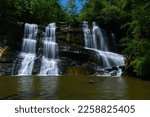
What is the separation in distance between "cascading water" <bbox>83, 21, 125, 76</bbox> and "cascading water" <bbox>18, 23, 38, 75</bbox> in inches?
192

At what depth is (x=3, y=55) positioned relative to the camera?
28.9 meters

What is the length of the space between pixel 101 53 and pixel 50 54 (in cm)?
440

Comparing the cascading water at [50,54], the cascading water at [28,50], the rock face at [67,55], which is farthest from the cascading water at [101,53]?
the cascading water at [28,50]

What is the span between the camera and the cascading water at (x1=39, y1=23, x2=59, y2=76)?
→ 27078mm

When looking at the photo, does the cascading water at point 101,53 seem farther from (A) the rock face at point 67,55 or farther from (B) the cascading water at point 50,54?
(B) the cascading water at point 50,54

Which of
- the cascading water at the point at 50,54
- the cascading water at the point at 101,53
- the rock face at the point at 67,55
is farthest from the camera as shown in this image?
the cascading water at the point at 50,54

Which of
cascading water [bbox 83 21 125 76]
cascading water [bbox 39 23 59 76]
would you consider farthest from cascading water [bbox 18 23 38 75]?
cascading water [bbox 83 21 125 76]

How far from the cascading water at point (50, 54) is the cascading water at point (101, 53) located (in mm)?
3126

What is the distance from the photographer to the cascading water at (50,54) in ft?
88.8

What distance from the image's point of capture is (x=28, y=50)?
100 feet

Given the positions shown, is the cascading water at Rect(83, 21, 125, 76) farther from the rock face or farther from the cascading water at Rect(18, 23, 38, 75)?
the cascading water at Rect(18, 23, 38, 75)

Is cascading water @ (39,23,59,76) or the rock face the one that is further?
cascading water @ (39,23,59,76)

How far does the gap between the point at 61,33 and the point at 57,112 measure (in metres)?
25.6

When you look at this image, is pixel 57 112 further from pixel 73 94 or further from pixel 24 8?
pixel 24 8
